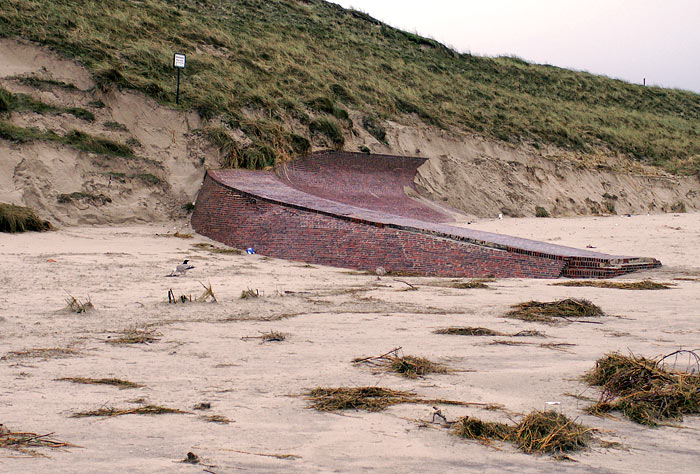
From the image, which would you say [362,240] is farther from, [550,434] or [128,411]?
[550,434]

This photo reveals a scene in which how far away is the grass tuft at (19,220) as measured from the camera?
11133 millimetres

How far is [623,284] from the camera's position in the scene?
8.22 meters

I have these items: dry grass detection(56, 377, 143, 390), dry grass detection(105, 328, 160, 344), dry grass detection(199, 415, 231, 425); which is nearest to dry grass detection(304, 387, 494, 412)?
dry grass detection(199, 415, 231, 425)

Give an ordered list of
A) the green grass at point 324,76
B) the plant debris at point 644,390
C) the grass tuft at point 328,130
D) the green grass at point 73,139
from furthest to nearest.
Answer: the grass tuft at point 328,130, the green grass at point 324,76, the green grass at point 73,139, the plant debris at point 644,390

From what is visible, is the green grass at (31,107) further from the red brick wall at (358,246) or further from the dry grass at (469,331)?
the dry grass at (469,331)

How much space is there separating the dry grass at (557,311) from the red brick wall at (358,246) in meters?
3.01

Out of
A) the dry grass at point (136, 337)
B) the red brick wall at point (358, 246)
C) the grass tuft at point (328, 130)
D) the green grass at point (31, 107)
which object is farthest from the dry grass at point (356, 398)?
the grass tuft at point (328, 130)

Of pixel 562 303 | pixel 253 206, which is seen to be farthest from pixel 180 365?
pixel 253 206

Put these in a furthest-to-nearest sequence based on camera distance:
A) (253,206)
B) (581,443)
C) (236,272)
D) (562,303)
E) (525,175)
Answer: (525,175), (253,206), (236,272), (562,303), (581,443)

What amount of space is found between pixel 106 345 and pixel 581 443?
329 centimetres

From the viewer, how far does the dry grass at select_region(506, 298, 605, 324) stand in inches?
234

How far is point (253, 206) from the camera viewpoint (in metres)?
11.6

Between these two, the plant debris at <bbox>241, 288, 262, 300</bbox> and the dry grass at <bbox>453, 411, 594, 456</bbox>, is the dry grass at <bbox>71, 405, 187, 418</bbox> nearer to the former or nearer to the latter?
the dry grass at <bbox>453, 411, 594, 456</bbox>

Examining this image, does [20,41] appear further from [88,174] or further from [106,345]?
[106,345]
